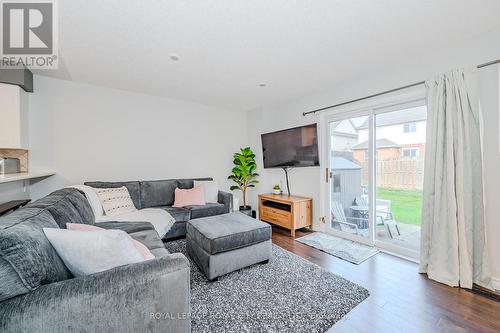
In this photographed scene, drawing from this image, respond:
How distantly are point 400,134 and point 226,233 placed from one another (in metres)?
2.38

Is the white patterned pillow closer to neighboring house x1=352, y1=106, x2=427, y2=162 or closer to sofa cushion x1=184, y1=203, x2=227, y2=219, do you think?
sofa cushion x1=184, y1=203, x2=227, y2=219

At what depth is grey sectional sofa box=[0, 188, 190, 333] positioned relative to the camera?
80cm

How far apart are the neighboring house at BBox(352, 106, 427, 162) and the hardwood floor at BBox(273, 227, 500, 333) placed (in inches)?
50.6

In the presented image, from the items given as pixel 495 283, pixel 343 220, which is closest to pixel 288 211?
pixel 343 220

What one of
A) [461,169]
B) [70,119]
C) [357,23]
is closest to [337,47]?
[357,23]

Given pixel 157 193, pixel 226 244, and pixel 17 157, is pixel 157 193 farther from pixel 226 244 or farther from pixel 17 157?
pixel 226 244

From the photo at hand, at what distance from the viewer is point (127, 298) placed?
→ 924 mm

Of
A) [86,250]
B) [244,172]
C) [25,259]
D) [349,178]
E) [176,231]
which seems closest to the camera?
[25,259]

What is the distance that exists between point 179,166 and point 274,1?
10.1ft

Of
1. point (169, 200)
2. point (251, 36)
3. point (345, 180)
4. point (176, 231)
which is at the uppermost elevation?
point (251, 36)

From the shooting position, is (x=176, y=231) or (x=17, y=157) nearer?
(x=17, y=157)

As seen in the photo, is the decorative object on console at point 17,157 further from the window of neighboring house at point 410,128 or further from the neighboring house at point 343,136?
the window of neighboring house at point 410,128

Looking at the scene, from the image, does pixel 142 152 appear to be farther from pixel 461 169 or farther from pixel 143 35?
pixel 461 169

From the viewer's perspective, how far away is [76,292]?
87 cm
